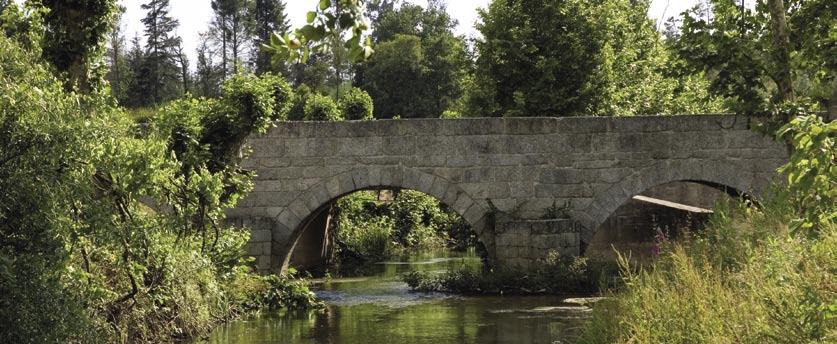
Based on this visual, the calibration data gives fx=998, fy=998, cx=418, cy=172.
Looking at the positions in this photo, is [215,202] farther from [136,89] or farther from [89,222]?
[136,89]

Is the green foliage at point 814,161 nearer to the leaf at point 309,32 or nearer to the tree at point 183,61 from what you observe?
the leaf at point 309,32

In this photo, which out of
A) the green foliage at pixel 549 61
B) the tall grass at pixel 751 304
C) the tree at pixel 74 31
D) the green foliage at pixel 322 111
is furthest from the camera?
the green foliage at pixel 322 111

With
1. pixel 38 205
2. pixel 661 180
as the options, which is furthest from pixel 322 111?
pixel 38 205

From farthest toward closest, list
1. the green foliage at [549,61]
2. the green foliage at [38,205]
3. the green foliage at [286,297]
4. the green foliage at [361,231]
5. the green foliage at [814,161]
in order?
the green foliage at [549,61] → the green foliage at [361,231] → the green foliage at [286,297] → the green foliage at [38,205] → the green foliage at [814,161]

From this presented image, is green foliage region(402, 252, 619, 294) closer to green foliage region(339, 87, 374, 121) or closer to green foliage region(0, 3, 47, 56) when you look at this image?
green foliage region(0, 3, 47, 56)

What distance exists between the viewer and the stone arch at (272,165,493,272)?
13430 millimetres

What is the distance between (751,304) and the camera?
18.4ft

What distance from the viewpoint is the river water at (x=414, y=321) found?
9.45 metres

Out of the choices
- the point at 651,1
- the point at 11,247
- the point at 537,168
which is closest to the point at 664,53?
the point at 651,1

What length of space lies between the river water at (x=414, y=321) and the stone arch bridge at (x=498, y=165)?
1.28 m

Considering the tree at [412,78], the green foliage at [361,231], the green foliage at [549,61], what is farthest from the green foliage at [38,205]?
the tree at [412,78]

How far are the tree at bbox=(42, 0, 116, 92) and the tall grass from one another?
185 inches

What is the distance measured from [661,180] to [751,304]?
8.25 m

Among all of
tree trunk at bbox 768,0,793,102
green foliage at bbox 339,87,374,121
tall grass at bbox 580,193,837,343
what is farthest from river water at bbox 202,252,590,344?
green foliage at bbox 339,87,374,121
